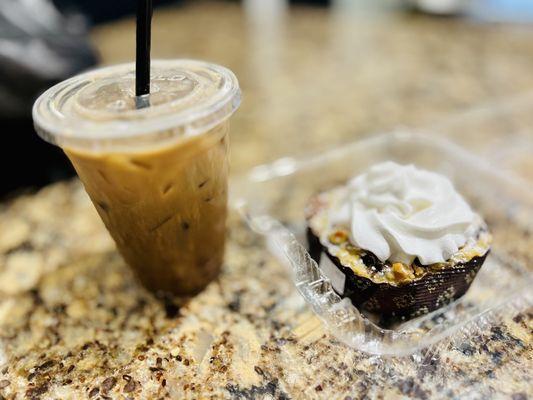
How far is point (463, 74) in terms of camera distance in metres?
1.96

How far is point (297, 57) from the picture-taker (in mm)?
2264

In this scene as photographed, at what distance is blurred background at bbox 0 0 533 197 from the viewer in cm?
121

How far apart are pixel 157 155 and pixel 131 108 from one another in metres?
0.09

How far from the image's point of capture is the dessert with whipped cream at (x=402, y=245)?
0.73m

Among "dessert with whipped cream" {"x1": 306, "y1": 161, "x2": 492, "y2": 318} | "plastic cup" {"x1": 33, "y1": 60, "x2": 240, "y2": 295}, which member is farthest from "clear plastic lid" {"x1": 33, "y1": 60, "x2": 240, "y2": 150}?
"dessert with whipped cream" {"x1": 306, "y1": 161, "x2": 492, "y2": 318}

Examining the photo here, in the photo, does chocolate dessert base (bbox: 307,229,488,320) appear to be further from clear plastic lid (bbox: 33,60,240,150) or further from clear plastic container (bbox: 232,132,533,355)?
clear plastic lid (bbox: 33,60,240,150)

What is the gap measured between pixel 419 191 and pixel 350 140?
0.64 m

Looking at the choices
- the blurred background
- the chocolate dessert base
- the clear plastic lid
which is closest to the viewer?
the clear plastic lid

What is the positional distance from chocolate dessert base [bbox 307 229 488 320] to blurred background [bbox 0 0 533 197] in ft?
2.15

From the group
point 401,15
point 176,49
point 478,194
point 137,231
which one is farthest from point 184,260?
point 401,15

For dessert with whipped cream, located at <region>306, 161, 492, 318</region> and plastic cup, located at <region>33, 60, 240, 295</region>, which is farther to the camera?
dessert with whipped cream, located at <region>306, 161, 492, 318</region>

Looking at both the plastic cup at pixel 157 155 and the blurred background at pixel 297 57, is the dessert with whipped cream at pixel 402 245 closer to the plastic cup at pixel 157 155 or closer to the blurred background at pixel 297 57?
the plastic cup at pixel 157 155

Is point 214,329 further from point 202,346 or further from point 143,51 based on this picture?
point 143,51

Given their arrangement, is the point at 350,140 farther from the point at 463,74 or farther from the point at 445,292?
the point at 463,74
